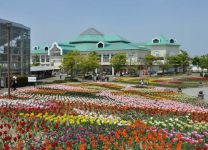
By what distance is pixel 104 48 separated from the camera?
112125 millimetres

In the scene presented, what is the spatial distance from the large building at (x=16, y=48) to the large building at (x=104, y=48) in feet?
184

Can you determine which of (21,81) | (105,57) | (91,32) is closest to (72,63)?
(21,81)

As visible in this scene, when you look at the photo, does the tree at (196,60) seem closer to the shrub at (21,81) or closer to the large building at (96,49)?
the large building at (96,49)

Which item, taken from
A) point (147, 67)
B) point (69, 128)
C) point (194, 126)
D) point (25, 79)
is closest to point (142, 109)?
point (194, 126)

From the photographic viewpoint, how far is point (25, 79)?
39.8 meters

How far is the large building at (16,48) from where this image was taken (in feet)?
132

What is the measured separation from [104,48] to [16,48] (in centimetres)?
6864

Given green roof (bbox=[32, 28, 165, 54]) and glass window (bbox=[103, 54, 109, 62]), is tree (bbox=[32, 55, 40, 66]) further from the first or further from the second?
glass window (bbox=[103, 54, 109, 62])

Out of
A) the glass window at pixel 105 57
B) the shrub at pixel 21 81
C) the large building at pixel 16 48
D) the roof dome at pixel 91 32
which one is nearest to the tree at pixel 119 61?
the glass window at pixel 105 57

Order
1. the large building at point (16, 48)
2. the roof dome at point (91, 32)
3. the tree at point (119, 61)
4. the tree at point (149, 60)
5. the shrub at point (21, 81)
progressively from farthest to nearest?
1. the roof dome at point (91, 32)
2. the tree at point (149, 60)
3. the tree at point (119, 61)
4. the large building at point (16, 48)
5. the shrub at point (21, 81)

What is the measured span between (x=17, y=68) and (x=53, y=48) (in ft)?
231

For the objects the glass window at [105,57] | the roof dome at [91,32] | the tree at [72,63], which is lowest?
the tree at [72,63]

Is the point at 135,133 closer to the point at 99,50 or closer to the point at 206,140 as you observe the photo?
the point at 206,140

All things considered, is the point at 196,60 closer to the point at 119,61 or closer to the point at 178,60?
the point at 178,60
